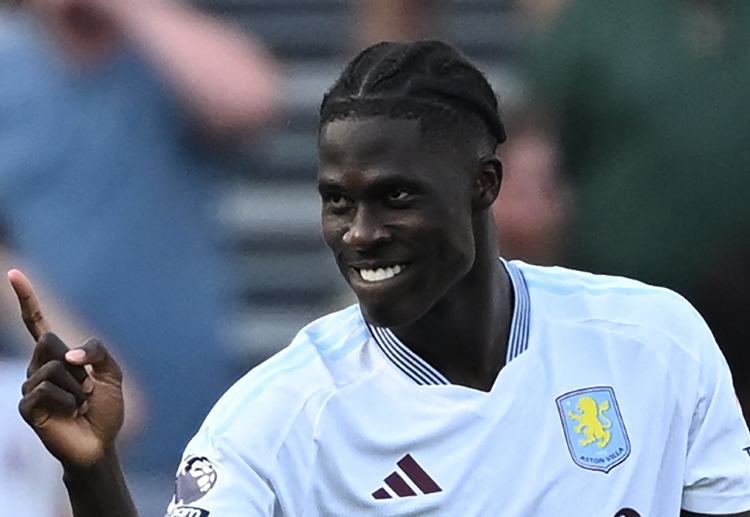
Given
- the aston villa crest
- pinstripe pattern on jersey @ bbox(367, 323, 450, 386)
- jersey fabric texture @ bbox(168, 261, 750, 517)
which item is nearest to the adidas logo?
jersey fabric texture @ bbox(168, 261, 750, 517)

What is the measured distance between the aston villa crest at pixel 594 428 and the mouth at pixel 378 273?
1.24 ft

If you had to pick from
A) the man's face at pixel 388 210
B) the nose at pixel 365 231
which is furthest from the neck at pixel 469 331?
the nose at pixel 365 231

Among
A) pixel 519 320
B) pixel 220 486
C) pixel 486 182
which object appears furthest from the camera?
pixel 519 320

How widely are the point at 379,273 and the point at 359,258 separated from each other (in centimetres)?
4

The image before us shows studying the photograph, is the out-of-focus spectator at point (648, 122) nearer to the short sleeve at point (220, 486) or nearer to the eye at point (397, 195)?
the eye at point (397, 195)

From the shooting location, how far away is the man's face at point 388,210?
2.41 m

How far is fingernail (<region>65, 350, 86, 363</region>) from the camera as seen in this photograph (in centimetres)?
236

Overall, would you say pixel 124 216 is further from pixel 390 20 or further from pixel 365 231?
pixel 365 231

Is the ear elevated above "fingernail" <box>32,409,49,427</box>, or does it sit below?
above

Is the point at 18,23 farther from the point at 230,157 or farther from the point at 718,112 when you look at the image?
the point at 718,112

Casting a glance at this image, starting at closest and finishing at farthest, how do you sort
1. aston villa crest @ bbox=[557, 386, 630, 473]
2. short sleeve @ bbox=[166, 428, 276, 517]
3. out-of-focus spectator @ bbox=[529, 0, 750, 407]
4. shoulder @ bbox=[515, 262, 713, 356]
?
short sleeve @ bbox=[166, 428, 276, 517], aston villa crest @ bbox=[557, 386, 630, 473], shoulder @ bbox=[515, 262, 713, 356], out-of-focus spectator @ bbox=[529, 0, 750, 407]

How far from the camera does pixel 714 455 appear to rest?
104 inches

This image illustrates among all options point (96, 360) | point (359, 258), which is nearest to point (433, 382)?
point (359, 258)

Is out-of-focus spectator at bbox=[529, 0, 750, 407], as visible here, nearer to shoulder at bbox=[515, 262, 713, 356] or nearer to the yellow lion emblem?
shoulder at bbox=[515, 262, 713, 356]
